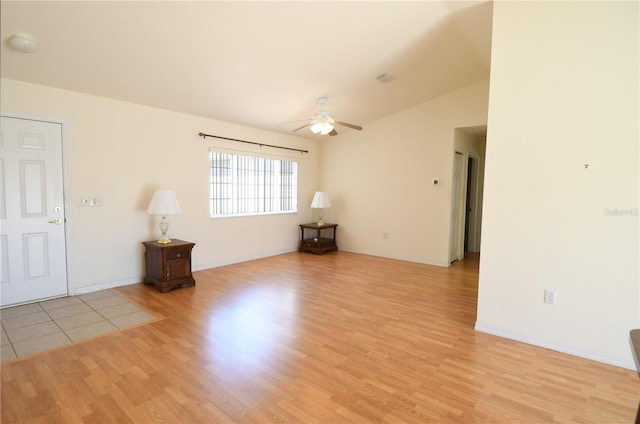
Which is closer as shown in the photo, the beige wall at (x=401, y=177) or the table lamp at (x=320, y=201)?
the beige wall at (x=401, y=177)

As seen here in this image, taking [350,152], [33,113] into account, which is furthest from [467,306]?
[33,113]

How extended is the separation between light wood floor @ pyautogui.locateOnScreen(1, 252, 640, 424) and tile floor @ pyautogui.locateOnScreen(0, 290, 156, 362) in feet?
0.58

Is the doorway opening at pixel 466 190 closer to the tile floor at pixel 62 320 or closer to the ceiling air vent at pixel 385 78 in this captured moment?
the ceiling air vent at pixel 385 78

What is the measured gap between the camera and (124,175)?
4.21 meters

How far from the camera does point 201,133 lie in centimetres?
501

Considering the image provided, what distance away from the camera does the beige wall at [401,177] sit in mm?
5535

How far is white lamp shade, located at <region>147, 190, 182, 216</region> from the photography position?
13.5 feet

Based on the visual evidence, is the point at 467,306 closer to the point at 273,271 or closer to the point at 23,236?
the point at 273,271

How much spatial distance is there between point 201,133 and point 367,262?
3619 millimetres

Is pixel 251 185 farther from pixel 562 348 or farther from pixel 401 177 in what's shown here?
pixel 562 348

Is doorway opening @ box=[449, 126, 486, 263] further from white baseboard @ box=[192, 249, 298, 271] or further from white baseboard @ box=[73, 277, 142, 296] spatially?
white baseboard @ box=[73, 277, 142, 296]

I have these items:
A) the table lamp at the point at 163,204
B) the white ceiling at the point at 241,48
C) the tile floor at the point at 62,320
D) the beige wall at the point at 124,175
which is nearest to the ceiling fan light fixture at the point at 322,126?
the white ceiling at the point at 241,48

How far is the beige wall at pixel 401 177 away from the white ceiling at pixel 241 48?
846 millimetres

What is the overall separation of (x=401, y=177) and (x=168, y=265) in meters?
4.25
